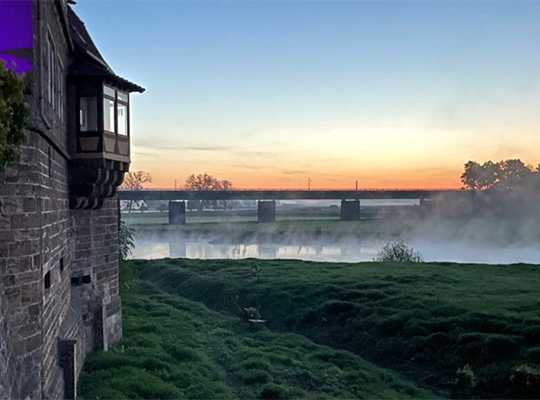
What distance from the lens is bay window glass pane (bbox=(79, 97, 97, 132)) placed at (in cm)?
1689

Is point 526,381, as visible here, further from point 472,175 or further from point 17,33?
point 472,175

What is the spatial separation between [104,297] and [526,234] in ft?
294

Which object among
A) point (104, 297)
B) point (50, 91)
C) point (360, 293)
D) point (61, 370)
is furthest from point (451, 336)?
point (50, 91)

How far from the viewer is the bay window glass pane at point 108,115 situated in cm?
1699

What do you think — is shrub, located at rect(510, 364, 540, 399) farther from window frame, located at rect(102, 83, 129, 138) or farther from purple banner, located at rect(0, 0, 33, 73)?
purple banner, located at rect(0, 0, 33, 73)

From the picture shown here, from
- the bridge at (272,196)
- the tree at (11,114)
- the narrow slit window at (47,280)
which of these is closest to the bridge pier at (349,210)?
the bridge at (272,196)

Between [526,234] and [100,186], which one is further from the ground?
[100,186]

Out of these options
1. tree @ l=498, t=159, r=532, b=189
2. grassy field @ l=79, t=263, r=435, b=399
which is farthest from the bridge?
grassy field @ l=79, t=263, r=435, b=399

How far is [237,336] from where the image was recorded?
24703 mm

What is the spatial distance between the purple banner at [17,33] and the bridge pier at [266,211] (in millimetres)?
91581

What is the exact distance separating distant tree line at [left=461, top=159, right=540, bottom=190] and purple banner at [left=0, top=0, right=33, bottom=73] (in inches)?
4280

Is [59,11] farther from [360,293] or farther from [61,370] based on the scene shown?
[360,293]

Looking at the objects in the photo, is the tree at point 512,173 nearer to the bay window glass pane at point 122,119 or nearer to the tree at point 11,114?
the bay window glass pane at point 122,119

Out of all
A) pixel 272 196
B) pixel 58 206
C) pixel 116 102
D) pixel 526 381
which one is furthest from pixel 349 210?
pixel 58 206
